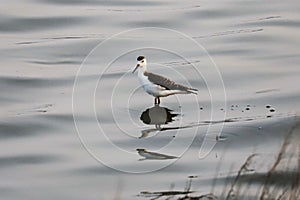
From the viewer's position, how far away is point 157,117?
10.7m

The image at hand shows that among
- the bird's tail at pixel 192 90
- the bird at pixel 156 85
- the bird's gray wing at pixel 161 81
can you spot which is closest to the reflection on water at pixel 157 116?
the bird at pixel 156 85

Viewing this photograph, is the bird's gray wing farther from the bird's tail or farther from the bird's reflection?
the bird's tail

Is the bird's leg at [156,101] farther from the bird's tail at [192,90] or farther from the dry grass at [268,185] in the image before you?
the dry grass at [268,185]

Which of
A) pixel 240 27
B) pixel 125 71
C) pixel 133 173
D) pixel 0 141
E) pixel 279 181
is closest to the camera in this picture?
pixel 279 181

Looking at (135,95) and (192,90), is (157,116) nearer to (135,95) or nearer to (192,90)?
(135,95)

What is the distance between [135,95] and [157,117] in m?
0.82

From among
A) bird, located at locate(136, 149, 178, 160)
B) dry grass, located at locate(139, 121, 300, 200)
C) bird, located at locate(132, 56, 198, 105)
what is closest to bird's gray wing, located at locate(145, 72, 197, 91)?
bird, located at locate(132, 56, 198, 105)

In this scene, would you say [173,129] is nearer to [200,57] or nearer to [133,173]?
[133,173]

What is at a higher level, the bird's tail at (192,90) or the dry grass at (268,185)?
the bird's tail at (192,90)

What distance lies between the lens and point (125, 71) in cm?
1266

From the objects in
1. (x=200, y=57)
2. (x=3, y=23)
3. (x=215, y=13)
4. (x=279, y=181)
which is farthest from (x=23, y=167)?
(x=215, y=13)

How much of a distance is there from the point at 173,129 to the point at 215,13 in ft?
19.7

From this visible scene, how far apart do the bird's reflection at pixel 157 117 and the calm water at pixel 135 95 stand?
0.04 ft

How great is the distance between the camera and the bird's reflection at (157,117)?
34.2 feet
